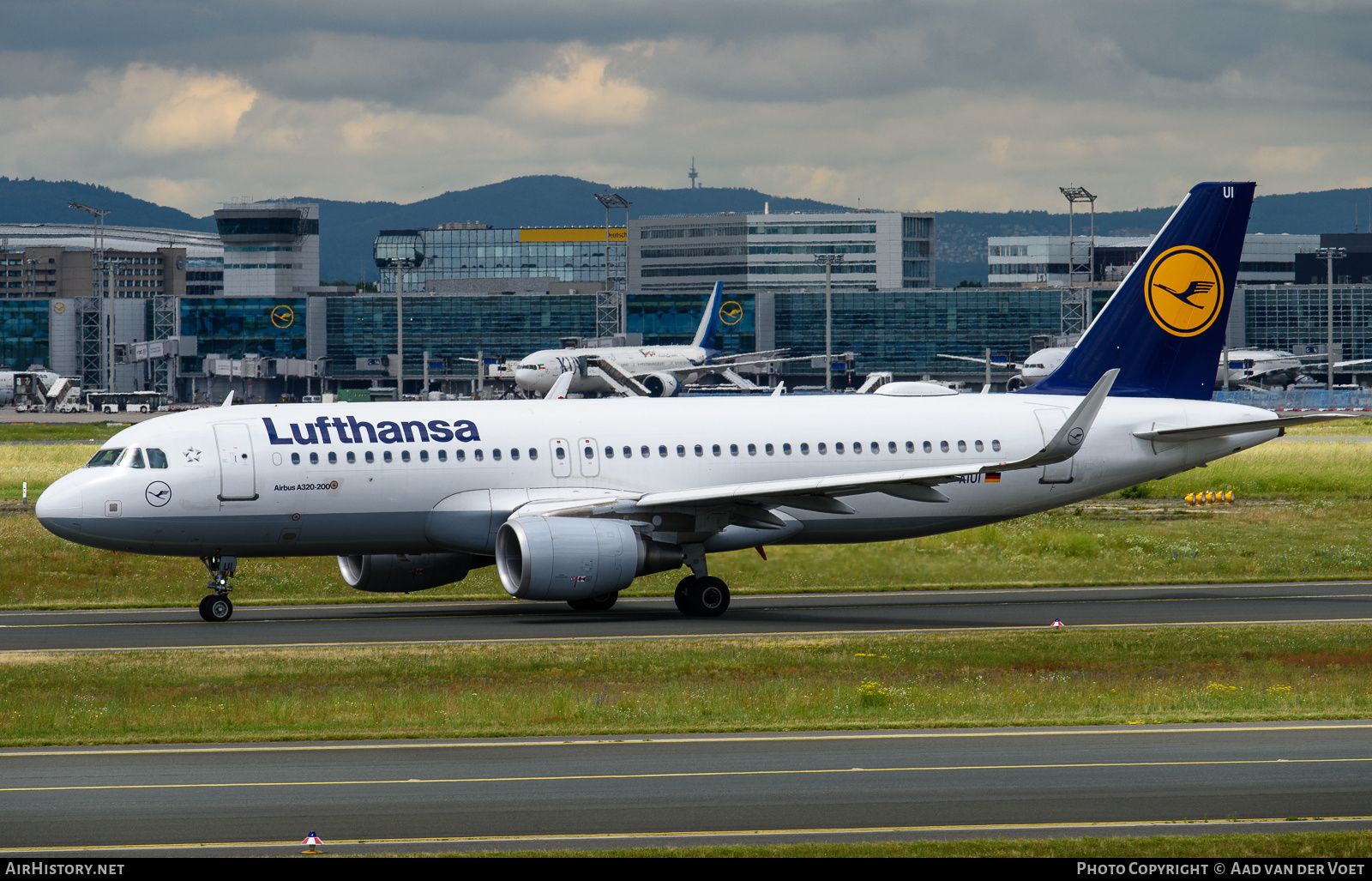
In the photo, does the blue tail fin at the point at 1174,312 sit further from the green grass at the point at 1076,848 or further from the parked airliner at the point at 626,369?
the parked airliner at the point at 626,369

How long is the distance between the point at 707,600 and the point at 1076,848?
62.0ft

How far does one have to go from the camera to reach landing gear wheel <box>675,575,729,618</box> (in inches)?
1239

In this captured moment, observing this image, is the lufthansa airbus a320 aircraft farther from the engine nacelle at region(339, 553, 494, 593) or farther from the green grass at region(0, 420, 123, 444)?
the green grass at region(0, 420, 123, 444)

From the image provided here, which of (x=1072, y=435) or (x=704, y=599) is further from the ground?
(x=1072, y=435)

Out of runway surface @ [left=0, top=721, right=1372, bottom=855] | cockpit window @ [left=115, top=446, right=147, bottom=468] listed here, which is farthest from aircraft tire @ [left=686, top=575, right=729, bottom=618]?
runway surface @ [left=0, top=721, right=1372, bottom=855]

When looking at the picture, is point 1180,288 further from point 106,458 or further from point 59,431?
point 59,431

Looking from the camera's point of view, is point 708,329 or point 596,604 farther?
point 708,329

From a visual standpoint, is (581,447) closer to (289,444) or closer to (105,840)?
(289,444)

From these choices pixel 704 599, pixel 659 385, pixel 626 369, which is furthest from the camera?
pixel 626 369

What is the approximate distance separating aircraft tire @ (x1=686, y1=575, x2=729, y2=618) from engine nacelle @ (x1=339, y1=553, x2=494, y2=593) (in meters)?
4.54

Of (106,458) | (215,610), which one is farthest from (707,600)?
(106,458)

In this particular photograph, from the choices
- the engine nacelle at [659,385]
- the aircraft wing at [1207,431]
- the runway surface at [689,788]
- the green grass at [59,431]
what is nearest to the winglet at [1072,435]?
the aircraft wing at [1207,431]

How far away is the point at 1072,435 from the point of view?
29500 mm

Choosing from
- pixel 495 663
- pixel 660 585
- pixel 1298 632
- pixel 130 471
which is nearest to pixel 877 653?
pixel 495 663
